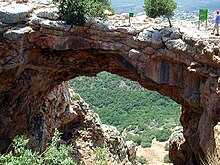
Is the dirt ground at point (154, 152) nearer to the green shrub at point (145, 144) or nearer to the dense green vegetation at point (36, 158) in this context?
the green shrub at point (145, 144)

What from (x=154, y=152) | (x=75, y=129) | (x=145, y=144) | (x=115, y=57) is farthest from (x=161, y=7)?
(x=145, y=144)

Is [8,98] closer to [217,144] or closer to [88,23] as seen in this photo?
[88,23]

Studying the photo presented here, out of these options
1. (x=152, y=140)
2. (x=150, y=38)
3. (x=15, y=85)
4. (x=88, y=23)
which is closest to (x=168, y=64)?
(x=150, y=38)

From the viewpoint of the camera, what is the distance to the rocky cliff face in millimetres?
15594

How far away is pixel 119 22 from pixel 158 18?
110 inches

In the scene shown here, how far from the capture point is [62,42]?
57.6ft

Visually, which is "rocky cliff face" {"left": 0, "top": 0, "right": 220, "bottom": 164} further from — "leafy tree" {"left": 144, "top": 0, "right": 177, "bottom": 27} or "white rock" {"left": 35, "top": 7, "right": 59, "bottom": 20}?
"leafy tree" {"left": 144, "top": 0, "right": 177, "bottom": 27}

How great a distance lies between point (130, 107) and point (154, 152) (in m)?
17.8

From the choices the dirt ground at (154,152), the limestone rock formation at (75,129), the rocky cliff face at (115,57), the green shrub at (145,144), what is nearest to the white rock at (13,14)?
the rocky cliff face at (115,57)

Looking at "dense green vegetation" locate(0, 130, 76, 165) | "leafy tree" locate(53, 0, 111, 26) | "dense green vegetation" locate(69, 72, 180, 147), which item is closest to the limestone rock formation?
"leafy tree" locate(53, 0, 111, 26)

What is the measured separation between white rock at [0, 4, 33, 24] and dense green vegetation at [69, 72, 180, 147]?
43085 millimetres

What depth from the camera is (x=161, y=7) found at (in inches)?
719

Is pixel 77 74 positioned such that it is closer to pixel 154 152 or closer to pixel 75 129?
pixel 75 129

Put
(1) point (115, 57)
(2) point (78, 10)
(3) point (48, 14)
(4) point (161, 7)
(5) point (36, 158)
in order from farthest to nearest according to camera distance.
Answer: (4) point (161, 7)
(1) point (115, 57)
(3) point (48, 14)
(2) point (78, 10)
(5) point (36, 158)
